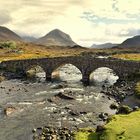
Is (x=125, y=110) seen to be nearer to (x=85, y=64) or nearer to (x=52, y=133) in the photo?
(x=52, y=133)

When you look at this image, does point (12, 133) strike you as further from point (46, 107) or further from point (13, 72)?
point (13, 72)

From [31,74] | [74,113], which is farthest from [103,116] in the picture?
[31,74]

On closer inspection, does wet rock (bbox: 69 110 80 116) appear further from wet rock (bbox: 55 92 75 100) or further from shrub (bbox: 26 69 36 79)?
shrub (bbox: 26 69 36 79)

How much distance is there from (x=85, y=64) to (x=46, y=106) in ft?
129

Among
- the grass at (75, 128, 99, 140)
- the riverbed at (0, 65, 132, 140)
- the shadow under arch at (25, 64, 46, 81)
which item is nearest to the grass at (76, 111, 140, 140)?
the grass at (75, 128, 99, 140)

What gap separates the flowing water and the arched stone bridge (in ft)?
15.3

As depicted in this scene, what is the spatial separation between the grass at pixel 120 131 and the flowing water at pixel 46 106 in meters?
5.91

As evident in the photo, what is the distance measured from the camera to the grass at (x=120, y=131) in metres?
50.0

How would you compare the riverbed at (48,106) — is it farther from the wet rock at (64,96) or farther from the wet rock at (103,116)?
the wet rock at (103,116)

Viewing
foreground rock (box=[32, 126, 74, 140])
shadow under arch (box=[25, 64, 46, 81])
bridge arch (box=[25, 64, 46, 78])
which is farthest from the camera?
bridge arch (box=[25, 64, 46, 78])

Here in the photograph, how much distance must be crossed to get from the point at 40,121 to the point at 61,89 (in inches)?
1291

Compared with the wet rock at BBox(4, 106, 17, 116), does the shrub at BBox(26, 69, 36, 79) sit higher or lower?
higher

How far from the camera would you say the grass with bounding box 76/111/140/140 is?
49975 mm

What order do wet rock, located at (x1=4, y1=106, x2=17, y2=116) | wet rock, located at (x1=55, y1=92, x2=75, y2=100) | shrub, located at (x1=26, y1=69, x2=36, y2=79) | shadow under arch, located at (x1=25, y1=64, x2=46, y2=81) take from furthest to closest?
1. shrub, located at (x1=26, y1=69, x2=36, y2=79)
2. shadow under arch, located at (x1=25, y1=64, x2=46, y2=81)
3. wet rock, located at (x1=55, y1=92, x2=75, y2=100)
4. wet rock, located at (x1=4, y1=106, x2=17, y2=116)
